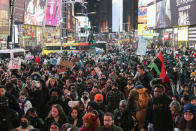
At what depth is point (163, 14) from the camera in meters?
64.8

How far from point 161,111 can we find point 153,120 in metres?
0.22

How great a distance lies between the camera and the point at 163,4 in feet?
212

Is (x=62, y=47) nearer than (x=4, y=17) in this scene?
No

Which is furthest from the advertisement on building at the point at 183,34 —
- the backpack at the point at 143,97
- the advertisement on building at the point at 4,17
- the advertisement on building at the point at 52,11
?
the backpack at the point at 143,97

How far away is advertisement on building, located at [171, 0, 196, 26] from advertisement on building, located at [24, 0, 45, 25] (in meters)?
23.7

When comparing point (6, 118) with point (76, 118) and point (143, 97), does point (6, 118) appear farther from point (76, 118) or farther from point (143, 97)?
point (143, 97)

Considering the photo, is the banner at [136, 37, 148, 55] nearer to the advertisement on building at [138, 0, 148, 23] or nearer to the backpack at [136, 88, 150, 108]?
the backpack at [136, 88, 150, 108]

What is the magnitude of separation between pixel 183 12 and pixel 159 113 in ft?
149

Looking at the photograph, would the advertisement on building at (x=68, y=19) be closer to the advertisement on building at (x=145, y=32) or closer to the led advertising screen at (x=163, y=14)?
the advertisement on building at (x=145, y=32)

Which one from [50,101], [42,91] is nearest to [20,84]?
[42,91]

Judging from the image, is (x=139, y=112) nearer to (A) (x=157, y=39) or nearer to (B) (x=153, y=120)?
(B) (x=153, y=120)

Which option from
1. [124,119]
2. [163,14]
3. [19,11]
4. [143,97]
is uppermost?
[19,11]

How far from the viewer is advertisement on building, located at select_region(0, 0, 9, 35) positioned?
48.7 meters

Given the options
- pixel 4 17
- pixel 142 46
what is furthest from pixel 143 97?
pixel 4 17
